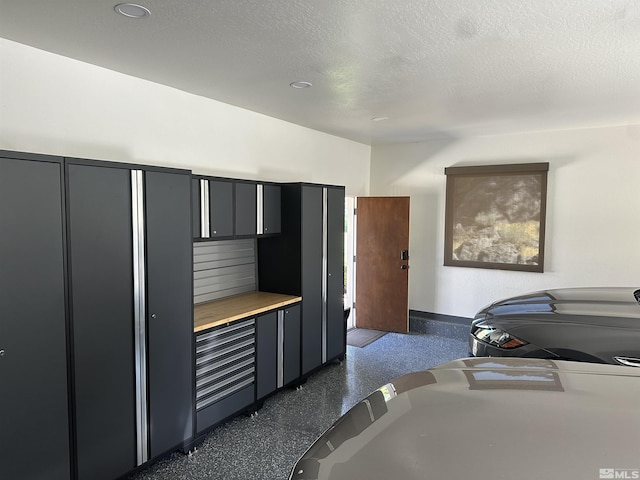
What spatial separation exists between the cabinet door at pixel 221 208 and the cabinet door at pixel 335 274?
1.34 meters

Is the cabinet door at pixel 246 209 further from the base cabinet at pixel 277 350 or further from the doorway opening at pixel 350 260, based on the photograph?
the doorway opening at pixel 350 260

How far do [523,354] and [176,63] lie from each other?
3153 mm

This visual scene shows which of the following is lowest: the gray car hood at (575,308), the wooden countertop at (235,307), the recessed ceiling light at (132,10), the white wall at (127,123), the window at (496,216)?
the wooden countertop at (235,307)

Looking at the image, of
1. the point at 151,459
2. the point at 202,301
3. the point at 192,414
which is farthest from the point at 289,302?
the point at 151,459

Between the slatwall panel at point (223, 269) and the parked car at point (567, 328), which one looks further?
the slatwall panel at point (223, 269)

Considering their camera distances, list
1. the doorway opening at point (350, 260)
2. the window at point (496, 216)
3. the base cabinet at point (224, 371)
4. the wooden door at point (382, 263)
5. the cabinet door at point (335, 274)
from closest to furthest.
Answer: the base cabinet at point (224, 371) → the cabinet door at point (335, 274) → the window at point (496, 216) → the wooden door at point (382, 263) → the doorway opening at point (350, 260)

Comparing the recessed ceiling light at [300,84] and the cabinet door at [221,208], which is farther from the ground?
the recessed ceiling light at [300,84]

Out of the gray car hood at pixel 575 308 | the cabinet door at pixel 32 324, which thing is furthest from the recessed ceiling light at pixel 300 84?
the gray car hood at pixel 575 308

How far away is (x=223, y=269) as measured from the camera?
421 centimetres

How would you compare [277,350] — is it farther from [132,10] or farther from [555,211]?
[555,211]

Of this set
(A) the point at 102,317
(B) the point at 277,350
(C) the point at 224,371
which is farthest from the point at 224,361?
(A) the point at 102,317

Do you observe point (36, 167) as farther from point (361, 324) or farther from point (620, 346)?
point (361, 324)

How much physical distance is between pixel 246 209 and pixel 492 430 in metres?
3.07

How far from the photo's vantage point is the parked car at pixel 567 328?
263 centimetres
